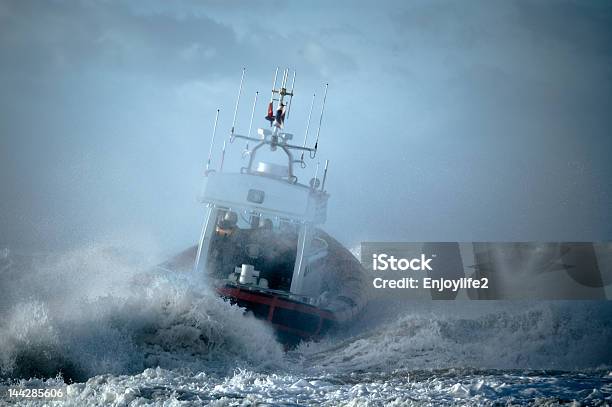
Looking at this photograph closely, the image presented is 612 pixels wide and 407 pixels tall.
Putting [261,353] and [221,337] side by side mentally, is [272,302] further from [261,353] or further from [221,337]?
[221,337]

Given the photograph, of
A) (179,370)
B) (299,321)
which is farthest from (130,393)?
(299,321)

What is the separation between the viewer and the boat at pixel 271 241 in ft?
39.9

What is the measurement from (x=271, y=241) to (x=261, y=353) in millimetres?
4230

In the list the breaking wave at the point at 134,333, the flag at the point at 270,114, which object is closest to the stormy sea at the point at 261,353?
the breaking wave at the point at 134,333

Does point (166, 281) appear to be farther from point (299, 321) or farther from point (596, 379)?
point (596, 379)

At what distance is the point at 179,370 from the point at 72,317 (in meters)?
1.96

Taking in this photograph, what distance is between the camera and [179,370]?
27.1ft

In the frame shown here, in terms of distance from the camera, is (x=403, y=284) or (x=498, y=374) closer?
(x=498, y=374)

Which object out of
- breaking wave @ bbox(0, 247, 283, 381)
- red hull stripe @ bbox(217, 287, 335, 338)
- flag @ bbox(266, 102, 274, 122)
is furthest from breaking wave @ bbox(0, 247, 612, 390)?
flag @ bbox(266, 102, 274, 122)

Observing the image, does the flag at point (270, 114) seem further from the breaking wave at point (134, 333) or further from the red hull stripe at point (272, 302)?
the red hull stripe at point (272, 302)

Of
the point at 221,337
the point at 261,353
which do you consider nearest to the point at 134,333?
the point at 221,337

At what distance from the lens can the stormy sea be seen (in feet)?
21.9

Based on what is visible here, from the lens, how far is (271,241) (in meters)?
14.1

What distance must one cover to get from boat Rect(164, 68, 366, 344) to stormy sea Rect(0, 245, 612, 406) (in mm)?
526
